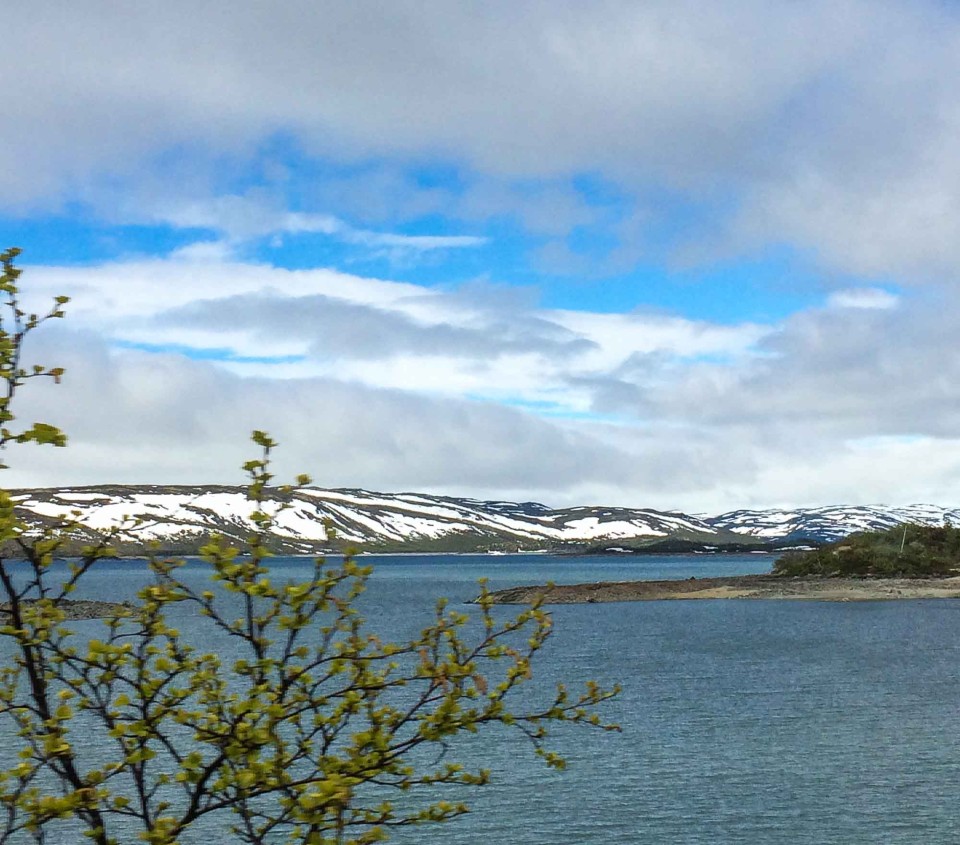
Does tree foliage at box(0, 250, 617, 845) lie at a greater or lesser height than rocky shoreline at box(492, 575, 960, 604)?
greater

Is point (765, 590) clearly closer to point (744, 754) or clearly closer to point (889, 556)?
point (889, 556)

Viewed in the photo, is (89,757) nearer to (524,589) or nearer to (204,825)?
(204,825)

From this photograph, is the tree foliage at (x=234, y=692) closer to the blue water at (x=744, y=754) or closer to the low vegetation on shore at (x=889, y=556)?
the blue water at (x=744, y=754)

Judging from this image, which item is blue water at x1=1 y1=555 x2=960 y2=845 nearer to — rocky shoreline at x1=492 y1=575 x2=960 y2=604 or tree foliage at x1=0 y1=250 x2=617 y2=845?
tree foliage at x1=0 y1=250 x2=617 y2=845

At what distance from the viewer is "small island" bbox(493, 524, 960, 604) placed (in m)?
119

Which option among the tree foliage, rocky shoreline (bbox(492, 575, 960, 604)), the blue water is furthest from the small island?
the tree foliage

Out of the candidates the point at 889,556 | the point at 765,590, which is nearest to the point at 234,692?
the point at 765,590

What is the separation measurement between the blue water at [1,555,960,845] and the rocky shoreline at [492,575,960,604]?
4299 cm

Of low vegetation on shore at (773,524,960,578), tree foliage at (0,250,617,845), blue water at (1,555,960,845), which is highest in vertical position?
tree foliage at (0,250,617,845)

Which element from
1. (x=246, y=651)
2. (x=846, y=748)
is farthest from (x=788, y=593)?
(x=846, y=748)

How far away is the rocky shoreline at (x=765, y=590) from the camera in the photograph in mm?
116125

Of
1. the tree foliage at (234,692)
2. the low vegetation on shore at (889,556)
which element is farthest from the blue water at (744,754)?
the low vegetation on shore at (889,556)

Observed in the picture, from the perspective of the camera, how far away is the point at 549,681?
5594cm

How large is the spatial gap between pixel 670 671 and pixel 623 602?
2553 inches
